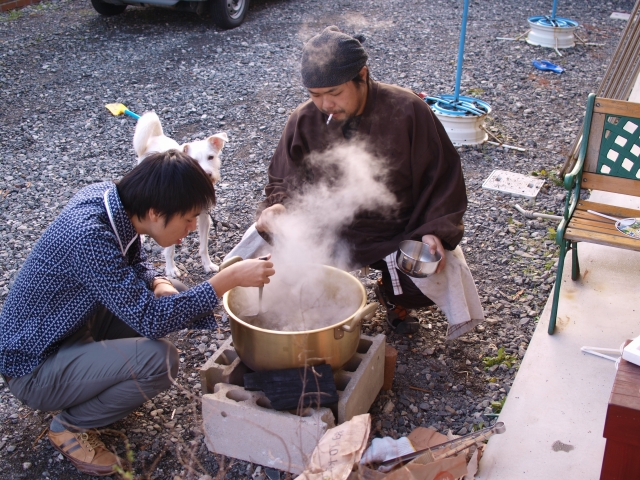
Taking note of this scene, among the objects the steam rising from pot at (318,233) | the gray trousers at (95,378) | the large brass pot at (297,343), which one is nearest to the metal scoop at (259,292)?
the steam rising from pot at (318,233)

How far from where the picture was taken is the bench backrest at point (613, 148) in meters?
3.08

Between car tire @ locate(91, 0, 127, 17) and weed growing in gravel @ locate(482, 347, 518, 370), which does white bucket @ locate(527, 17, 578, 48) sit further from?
weed growing in gravel @ locate(482, 347, 518, 370)

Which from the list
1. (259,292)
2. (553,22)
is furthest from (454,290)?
(553,22)

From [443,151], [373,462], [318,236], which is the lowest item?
→ [373,462]

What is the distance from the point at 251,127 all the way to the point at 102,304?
4089 mm

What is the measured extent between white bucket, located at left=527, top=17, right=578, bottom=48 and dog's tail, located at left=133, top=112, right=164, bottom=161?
6809 millimetres

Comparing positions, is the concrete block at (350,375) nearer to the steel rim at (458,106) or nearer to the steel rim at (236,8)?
the steel rim at (458,106)

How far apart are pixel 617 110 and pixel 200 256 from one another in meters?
2.70

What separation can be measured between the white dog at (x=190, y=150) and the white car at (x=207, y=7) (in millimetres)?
A: 5548

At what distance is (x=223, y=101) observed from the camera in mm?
6773

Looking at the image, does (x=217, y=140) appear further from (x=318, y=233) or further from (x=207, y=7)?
(x=207, y=7)

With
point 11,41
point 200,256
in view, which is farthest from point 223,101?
point 11,41

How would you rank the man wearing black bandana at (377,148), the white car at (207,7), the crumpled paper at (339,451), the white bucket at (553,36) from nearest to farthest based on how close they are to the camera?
1. the crumpled paper at (339,451)
2. the man wearing black bandana at (377,148)
3. the white bucket at (553,36)
4. the white car at (207,7)

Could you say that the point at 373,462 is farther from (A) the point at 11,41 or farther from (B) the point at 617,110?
(A) the point at 11,41
